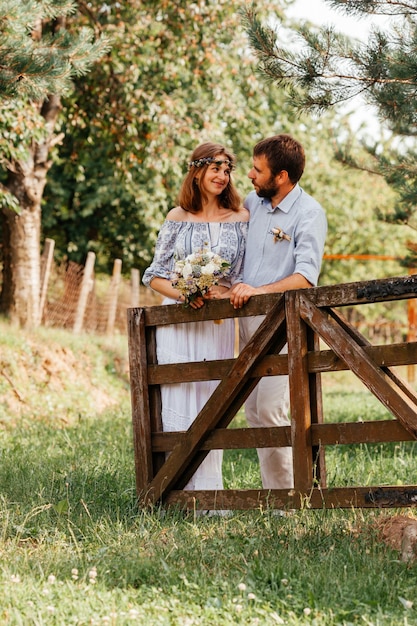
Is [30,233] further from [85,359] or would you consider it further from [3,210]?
[85,359]

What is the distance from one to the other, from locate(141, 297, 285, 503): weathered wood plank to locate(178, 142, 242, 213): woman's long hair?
1.07m

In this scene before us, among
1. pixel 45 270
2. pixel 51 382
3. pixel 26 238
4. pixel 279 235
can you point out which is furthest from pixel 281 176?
pixel 45 270

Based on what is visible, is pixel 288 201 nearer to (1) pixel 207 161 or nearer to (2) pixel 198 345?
(1) pixel 207 161

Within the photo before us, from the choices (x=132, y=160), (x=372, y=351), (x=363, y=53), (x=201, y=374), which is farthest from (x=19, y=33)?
(x=132, y=160)

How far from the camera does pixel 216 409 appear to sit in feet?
17.8

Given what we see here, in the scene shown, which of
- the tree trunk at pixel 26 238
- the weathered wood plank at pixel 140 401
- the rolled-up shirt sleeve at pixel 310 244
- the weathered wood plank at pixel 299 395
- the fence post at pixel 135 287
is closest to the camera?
the weathered wood plank at pixel 299 395

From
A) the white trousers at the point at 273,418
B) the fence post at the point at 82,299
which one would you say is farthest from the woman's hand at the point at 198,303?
the fence post at the point at 82,299

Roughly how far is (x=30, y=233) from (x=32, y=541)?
34.1ft

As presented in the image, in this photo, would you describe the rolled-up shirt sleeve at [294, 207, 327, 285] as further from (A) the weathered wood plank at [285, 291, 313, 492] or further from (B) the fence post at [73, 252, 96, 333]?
(B) the fence post at [73, 252, 96, 333]

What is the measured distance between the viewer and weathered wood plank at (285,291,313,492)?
505 cm

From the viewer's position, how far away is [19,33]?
705 cm

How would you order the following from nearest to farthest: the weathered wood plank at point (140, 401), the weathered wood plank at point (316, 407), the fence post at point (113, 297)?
the weathered wood plank at point (316, 407) < the weathered wood plank at point (140, 401) < the fence post at point (113, 297)

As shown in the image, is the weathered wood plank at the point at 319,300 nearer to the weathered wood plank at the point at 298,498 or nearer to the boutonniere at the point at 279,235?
the boutonniere at the point at 279,235

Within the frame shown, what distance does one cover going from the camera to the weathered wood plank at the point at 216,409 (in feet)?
17.2
